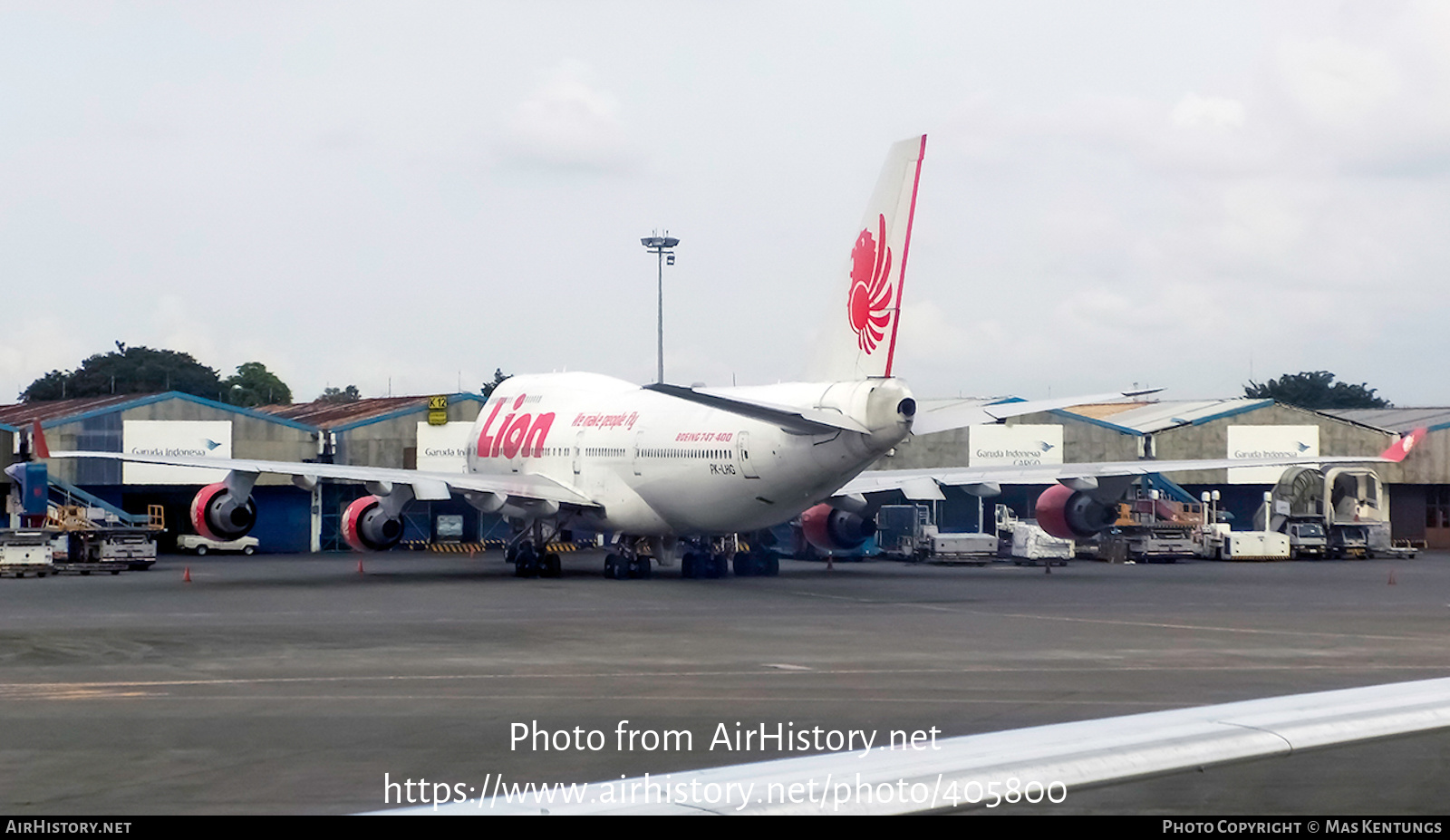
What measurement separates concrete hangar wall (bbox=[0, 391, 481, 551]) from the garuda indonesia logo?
3724cm

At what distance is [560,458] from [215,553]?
23.9 metres

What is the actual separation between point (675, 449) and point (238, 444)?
108ft

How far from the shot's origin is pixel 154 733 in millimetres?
15859

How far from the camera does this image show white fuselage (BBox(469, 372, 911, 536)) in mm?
36656

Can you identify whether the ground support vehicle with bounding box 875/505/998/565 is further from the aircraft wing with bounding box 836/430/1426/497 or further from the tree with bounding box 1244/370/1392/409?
the tree with bounding box 1244/370/1392/409

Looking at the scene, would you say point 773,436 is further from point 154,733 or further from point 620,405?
point 154,733

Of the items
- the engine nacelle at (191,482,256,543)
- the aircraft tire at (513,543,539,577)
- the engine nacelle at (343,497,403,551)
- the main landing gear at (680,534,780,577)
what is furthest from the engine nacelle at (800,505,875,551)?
the engine nacelle at (191,482,256,543)

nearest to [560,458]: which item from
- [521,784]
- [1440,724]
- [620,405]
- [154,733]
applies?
[620,405]

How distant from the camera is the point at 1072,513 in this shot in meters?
52.0

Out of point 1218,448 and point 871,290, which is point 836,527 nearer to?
point 871,290

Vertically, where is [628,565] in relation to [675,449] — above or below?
below

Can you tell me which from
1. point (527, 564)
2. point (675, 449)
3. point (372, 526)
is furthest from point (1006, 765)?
point (372, 526)

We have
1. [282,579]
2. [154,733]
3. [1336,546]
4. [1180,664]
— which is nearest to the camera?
[154,733]

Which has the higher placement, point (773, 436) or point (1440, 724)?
point (773, 436)
